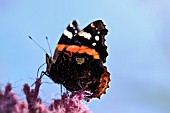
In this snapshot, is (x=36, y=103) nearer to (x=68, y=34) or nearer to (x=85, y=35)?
(x=68, y=34)

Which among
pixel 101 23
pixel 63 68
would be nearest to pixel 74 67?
pixel 63 68

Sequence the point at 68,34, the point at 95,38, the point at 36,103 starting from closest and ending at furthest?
the point at 36,103, the point at 68,34, the point at 95,38

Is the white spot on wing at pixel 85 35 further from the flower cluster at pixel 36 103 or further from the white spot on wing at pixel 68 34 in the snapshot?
the flower cluster at pixel 36 103

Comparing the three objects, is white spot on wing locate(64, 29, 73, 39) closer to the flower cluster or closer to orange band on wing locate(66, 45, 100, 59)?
orange band on wing locate(66, 45, 100, 59)

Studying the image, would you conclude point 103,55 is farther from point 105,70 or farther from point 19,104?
point 19,104

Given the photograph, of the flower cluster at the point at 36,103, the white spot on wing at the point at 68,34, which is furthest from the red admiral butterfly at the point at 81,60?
the flower cluster at the point at 36,103

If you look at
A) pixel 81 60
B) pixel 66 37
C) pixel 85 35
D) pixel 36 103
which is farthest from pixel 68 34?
pixel 36 103

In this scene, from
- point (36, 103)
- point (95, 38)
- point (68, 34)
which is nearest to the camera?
point (36, 103)

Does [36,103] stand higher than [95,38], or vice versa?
[95,38]
